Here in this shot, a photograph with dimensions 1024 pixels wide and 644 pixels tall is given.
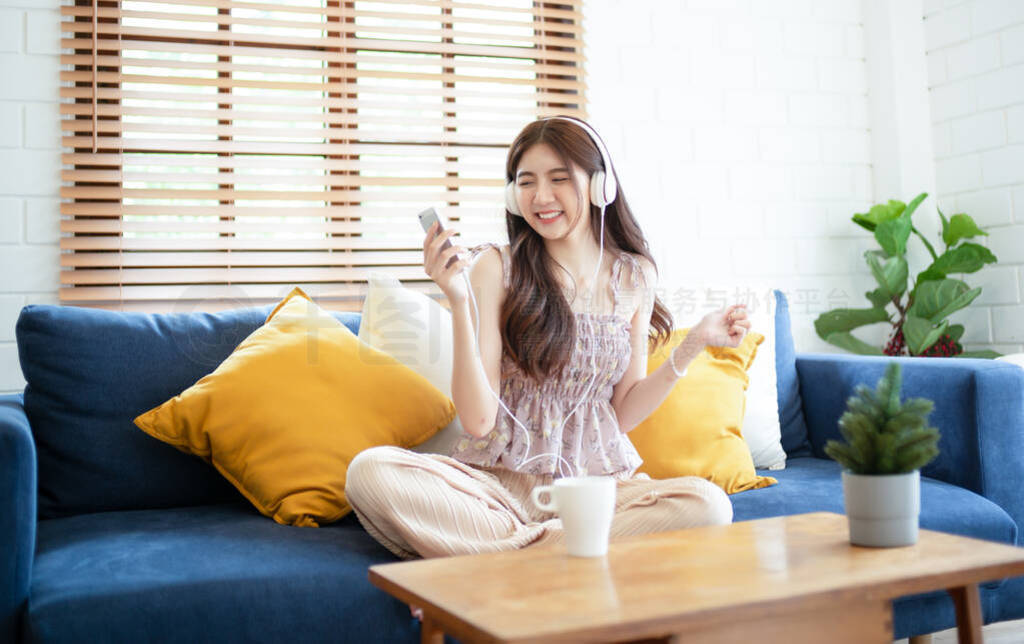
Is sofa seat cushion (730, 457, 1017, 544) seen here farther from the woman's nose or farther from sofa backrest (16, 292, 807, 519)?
sofa backrest (16, 292, 807, 519)

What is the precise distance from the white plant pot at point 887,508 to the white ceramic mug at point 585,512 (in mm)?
326

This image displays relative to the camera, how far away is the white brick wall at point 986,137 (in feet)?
9.87

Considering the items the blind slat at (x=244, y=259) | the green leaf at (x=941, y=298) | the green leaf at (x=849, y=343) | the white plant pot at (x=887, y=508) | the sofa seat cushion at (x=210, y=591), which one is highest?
the blind slat at (x=244, y=259)

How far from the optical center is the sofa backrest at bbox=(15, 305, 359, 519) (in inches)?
72.3

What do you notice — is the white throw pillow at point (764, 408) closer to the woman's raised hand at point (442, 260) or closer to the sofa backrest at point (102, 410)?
the woman's raised hand at point (442, 260)

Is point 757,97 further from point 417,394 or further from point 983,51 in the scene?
point 417,394

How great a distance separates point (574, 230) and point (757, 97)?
62.9 inches

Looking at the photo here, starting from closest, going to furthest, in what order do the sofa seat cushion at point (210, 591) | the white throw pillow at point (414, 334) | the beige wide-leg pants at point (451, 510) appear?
the sofa seat cushion at point (210, 591) < the beige wide-leg pants at point (451, 510) < the white throw pillow at point (414, 334)

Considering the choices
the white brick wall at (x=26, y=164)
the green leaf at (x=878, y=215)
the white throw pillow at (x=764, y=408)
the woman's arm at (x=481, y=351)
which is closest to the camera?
the woman's arm at (x=481, y=351)

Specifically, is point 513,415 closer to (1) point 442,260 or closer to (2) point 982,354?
(1) point 442,260

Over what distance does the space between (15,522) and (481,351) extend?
0.85m

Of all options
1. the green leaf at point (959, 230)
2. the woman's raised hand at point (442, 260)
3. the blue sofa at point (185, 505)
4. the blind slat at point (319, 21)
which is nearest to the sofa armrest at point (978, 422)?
the blue sofa at point (185, 505)

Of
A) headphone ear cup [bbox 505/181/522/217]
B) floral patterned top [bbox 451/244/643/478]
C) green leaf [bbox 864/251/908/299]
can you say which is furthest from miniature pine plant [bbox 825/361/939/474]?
green leaf [bbox 864/251/908/299]

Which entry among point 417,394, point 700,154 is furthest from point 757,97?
point 417,394
